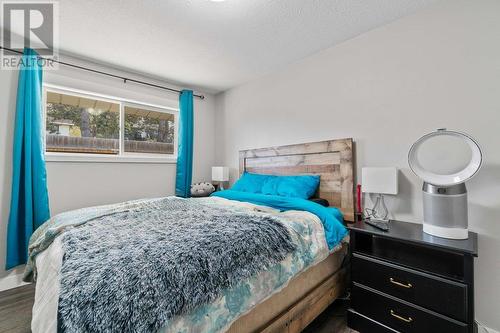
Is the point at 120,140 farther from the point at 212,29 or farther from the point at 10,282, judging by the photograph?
the point at 212,29

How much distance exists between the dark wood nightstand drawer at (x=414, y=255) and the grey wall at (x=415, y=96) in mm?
278

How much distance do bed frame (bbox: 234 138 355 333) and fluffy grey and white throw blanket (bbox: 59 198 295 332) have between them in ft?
1.43

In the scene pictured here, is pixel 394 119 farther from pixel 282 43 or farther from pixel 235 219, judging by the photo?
pixel 235 219

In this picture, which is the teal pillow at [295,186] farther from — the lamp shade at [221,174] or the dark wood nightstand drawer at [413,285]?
the lamp shade at [221,174]

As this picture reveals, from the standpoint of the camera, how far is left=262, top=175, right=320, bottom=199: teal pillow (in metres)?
2.28

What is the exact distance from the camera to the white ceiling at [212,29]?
1781 millimetres

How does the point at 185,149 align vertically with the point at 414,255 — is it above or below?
above

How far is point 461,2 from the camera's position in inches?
65.0

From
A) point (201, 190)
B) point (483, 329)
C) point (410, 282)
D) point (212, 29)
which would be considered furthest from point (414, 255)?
point (201, 190)

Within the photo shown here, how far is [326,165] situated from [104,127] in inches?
111

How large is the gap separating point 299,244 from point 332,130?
140cm

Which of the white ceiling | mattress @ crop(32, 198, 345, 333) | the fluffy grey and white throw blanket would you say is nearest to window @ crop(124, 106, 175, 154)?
the white ceiling

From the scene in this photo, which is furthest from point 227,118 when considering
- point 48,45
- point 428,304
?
point 428,304

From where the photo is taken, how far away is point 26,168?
2.22m
